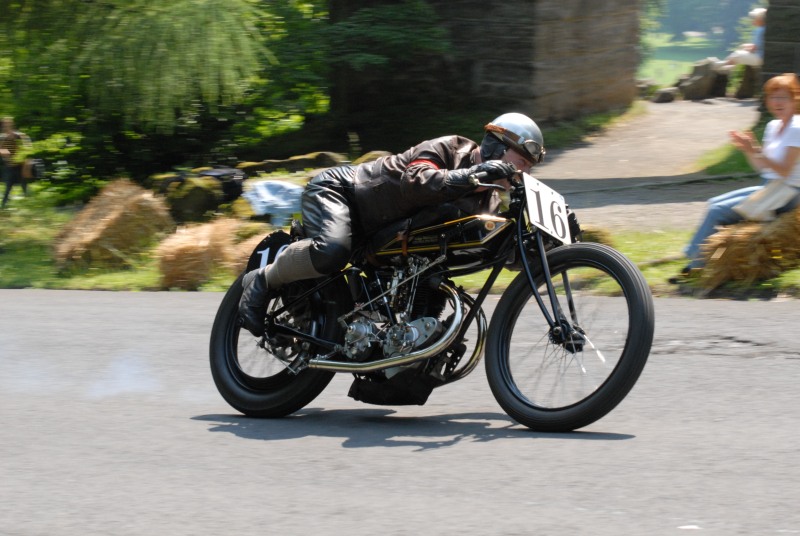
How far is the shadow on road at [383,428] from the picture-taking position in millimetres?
5688

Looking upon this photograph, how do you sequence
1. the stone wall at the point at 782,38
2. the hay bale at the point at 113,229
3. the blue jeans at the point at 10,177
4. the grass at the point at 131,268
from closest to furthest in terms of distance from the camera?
the grass at the point at 131,268
the hay bale at the point at 113,229
the stone wall at the point at 782,38
the blue jeans at the point at 10,177

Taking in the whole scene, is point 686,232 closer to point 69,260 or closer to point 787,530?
point 69,260

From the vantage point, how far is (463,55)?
1931 cm

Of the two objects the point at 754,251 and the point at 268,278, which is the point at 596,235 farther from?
the point at 268,278

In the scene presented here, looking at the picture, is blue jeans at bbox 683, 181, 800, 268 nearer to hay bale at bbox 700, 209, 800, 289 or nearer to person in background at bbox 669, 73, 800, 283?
person in background at bbox 669, 73, 800, 283

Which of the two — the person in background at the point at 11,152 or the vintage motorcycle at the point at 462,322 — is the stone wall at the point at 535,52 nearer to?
the person in background at the point at 11,152

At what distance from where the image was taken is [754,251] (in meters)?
9.13

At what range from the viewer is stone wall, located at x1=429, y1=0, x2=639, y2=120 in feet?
61.1

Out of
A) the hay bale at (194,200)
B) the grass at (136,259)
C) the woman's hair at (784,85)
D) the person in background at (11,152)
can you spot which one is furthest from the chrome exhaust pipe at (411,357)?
the person in background at (11,152)

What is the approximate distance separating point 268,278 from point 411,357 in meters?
0.95

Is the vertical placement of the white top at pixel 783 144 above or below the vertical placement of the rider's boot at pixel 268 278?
below

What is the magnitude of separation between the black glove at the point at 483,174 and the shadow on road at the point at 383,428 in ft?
3.81

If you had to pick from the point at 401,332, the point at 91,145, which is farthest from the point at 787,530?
the point at 91,145

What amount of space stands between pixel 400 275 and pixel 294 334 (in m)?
0.69
